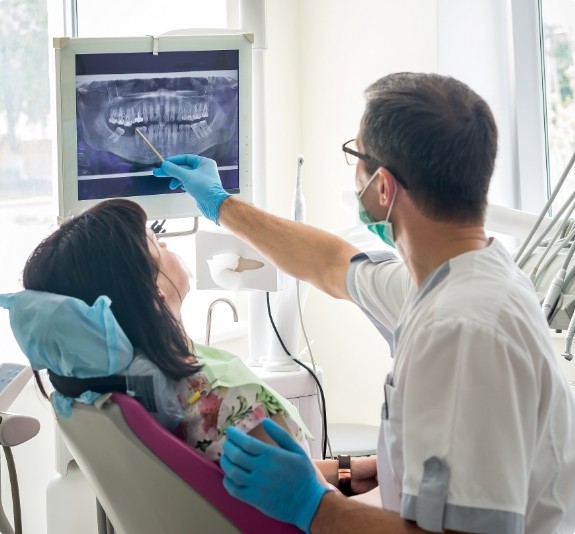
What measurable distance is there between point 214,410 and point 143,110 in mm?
812

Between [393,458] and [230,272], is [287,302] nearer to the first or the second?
[230,272]

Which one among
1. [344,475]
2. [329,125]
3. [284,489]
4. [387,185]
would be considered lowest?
[344,475]

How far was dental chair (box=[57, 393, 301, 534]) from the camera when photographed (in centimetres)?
142

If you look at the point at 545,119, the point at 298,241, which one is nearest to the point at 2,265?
the point at 298,241

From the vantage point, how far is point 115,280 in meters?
1.60

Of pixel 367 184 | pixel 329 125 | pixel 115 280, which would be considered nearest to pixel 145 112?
pixel 115 280

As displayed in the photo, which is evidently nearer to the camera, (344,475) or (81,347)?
(81,347)

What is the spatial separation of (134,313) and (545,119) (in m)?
2.19

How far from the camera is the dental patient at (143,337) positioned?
1549 mm

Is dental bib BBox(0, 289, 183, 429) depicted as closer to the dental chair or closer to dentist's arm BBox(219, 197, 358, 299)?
the dental chair

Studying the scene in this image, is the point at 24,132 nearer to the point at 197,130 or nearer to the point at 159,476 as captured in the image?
the point at 197,130

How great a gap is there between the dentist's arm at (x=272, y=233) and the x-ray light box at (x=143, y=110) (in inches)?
2.5

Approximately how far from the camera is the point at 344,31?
11.6 ft

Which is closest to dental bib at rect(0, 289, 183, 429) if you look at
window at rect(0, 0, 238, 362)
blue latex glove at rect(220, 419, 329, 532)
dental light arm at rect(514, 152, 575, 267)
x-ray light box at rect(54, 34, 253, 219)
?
blue latex glove at rect(220, 419, 329, 532)
